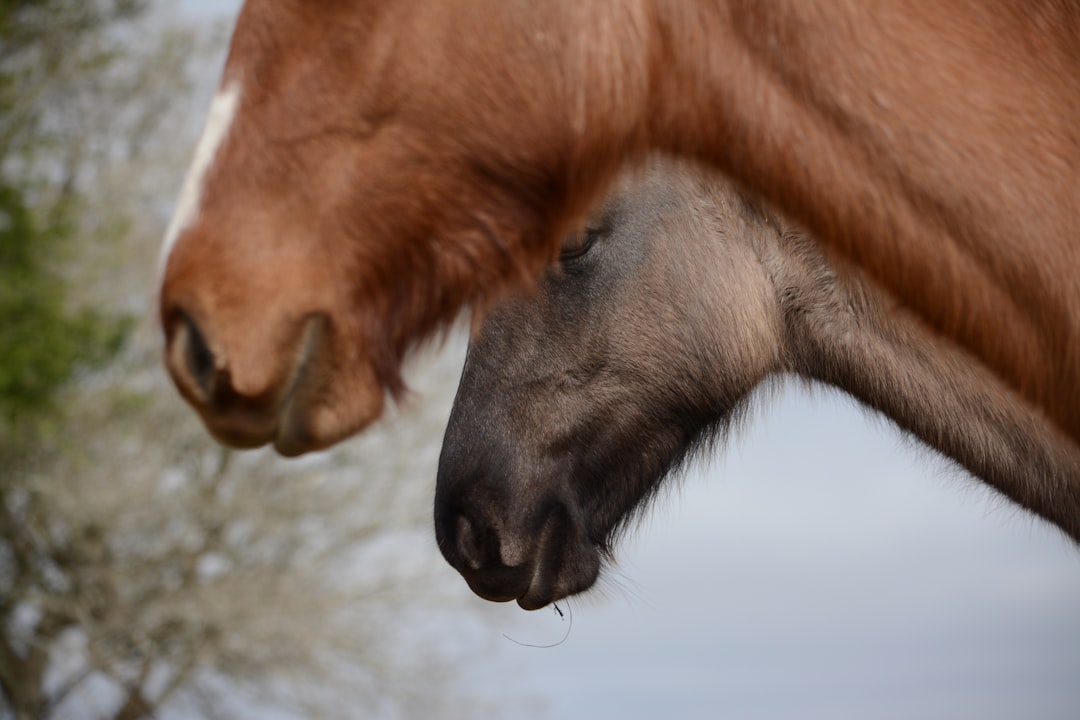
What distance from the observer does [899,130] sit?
52.3 inches

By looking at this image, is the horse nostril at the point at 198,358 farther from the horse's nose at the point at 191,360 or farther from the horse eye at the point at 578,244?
the horse eye at the point at 578,244

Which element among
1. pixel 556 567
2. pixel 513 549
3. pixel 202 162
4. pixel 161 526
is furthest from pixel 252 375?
pixel 161 526

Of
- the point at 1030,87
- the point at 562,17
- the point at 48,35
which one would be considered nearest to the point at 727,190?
the point at 1030,87

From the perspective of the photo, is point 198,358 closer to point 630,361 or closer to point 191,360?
point 191,360

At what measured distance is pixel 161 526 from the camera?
1458cm

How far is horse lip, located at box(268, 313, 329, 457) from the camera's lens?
126 cm

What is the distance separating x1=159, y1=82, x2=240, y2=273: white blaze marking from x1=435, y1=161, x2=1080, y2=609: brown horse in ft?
5.39

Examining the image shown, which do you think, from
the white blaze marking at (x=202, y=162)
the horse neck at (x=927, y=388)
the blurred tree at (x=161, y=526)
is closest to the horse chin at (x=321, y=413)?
the white blaze marking at (x=202, y=162)

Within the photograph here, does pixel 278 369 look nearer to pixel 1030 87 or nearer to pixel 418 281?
pixel 418 281

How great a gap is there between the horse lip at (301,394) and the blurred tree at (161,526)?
12.2m

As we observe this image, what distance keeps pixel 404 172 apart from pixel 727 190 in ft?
5.88

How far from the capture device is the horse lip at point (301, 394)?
1.26 m

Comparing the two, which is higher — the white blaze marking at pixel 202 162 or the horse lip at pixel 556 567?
the white blaze marking at pixel 202 162

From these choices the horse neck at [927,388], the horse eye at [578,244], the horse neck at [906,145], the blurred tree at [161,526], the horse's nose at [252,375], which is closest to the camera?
the horse's nose at [252,375]
